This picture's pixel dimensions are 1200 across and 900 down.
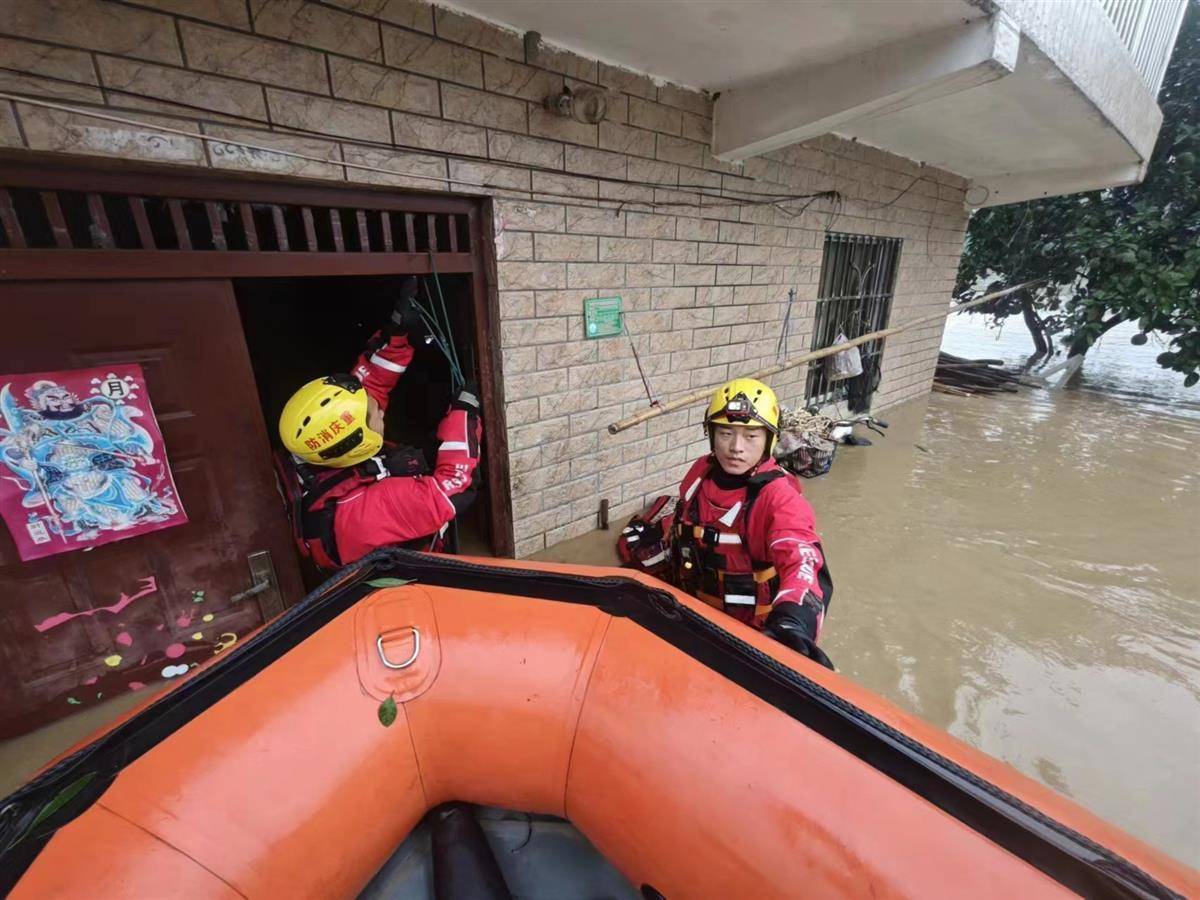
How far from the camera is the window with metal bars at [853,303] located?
4.52 m

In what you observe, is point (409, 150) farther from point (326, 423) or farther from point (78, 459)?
point (78, 459)

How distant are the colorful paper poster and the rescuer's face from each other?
2.13 m

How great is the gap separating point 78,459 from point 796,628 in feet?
8.03

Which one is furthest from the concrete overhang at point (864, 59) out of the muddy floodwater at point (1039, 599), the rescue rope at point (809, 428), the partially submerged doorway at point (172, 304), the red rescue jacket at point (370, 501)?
the muddy floodwater at point (1039, 599)

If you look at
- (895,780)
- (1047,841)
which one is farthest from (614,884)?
(1047,841)

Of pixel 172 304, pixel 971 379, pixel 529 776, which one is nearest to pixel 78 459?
pixel 172 304

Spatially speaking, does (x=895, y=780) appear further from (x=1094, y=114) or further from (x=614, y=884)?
(x=1094, y=114)

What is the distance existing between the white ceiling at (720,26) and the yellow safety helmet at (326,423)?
63.5 inches

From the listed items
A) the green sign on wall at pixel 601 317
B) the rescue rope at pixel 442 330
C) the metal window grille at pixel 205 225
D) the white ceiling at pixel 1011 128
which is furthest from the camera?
the white ceiling at pixel 1011 128

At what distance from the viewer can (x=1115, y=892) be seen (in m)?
0.78

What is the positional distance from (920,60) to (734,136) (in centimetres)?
98

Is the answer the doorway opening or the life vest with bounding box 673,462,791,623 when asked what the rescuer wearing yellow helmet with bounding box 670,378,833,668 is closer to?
the life vest with bounding box 673,462,791,623

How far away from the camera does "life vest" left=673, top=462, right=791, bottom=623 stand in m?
1.80

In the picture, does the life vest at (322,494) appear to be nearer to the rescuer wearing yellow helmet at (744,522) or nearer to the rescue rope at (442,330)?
the rescue rope at (442,330)
